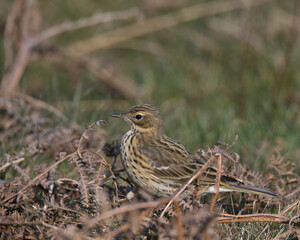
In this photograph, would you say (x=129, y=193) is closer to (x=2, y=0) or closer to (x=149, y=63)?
(x=149, y=63)

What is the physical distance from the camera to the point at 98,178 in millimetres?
3613

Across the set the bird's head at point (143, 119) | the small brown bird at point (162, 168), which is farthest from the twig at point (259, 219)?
the bird's head at point (143, 119)

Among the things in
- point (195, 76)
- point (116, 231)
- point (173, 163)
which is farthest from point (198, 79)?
point (116, 231)

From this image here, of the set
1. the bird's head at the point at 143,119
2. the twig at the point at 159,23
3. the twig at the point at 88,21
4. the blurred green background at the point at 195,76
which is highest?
the twig at the point at 88,21

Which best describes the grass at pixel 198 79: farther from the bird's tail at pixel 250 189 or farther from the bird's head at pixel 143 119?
the bird's tail at pixel 250 189

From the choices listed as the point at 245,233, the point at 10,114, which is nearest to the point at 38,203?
the point at 245,233

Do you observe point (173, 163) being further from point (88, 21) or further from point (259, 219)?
point (88, 21)

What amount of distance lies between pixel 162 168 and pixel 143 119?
61cm

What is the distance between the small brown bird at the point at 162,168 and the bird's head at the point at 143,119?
0.23 ft

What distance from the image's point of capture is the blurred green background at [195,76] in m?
6.10

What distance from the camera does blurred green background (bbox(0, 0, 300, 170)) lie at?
610 cm

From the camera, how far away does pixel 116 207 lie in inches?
148

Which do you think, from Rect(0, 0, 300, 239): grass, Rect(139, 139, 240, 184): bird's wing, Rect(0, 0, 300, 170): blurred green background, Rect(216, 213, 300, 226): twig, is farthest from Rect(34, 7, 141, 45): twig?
Rect(216, 213, 300, 226): twig

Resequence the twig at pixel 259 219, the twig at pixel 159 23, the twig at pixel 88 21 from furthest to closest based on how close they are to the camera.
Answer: the twig at pixel 159 23 → the twig at pixel 88 21 → the twig at pixel 259 219
